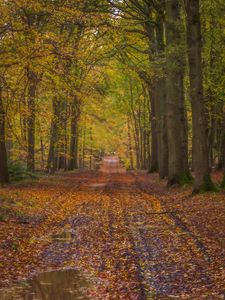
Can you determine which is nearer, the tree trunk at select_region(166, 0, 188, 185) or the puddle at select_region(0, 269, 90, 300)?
the puddle at select_region(0, 269, 90, 300)

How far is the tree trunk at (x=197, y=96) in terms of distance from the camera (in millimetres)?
19562

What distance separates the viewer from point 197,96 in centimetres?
1975

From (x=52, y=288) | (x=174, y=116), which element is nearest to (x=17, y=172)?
(x=174, y=116)

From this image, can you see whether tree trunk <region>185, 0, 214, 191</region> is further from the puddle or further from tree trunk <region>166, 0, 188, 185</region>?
the puddle

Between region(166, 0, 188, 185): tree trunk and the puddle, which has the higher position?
region(166, 0, 188, 185): tree trunk

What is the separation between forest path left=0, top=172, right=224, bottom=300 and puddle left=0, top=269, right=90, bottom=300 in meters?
0.24

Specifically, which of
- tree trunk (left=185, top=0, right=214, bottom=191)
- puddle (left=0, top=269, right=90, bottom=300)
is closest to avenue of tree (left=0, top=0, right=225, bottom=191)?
tree trunk (left=185, top=0, right=214, bottom=191)

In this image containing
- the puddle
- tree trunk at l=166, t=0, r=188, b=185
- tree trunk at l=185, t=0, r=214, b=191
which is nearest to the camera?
the puddle

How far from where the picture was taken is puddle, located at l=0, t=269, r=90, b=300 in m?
8.11

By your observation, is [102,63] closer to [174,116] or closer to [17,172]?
[17,172]

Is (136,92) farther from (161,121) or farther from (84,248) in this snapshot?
(84,248)

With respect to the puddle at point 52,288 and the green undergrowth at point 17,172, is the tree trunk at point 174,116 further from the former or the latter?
the puddle at point 52,288

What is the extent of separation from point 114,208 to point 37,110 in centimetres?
578

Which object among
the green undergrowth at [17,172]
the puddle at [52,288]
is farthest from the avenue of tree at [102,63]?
the puddle at [52,288]
